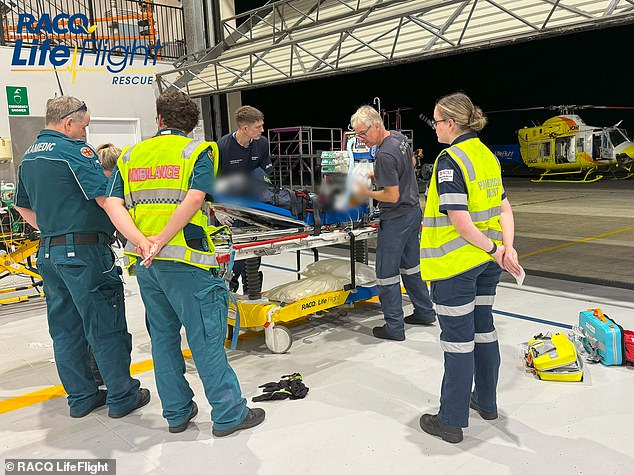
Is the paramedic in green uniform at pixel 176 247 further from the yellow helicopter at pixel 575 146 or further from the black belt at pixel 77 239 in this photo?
the yellow helicopter at pixel 575 146

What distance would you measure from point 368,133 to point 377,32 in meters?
5.65

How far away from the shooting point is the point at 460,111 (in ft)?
7.85

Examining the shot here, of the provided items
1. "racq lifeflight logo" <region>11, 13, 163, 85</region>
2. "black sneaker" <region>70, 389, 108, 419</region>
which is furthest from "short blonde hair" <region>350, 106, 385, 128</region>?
"racq lifeflight logo" <region>11, 13, 163, 85</region>

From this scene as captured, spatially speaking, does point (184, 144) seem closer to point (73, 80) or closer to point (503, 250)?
point (503, 250)

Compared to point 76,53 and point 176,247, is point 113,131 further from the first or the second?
point 176,247

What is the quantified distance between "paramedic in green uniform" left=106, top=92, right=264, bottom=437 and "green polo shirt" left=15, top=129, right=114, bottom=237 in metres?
0.22

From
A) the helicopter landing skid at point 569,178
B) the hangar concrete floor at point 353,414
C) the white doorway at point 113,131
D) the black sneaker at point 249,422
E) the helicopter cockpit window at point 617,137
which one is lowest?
the hangar concrete floor at point 353,414

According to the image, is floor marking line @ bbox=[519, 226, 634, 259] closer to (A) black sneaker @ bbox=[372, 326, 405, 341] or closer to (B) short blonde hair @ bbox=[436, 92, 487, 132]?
(A) black sneaker @ bbox=[372, 326, 405, 341]

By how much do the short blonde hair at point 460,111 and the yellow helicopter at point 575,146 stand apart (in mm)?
13267

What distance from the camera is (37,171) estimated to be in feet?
8.63

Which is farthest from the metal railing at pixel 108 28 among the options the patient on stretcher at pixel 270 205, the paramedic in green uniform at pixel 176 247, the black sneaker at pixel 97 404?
the paramedic in green uniform at pixel 176 247

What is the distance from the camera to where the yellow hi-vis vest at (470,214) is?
2318 millimetres

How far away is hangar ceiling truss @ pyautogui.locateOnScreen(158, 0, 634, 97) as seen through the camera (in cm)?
560

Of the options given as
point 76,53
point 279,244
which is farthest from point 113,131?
point 279,244
